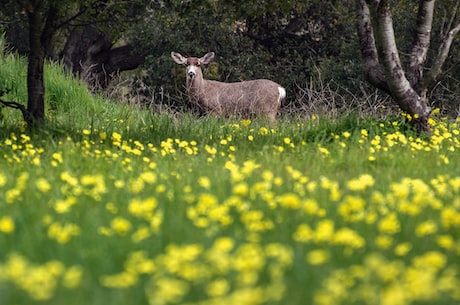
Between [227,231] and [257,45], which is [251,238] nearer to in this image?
[227,231]

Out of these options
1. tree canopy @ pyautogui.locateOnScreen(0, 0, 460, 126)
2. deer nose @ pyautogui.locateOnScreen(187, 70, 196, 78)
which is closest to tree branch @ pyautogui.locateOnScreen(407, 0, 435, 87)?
deer nose @ pyautogui.locateOnScreen(187, 70, 196, 78)

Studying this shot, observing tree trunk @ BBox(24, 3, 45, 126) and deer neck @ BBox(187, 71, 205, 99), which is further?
deer neck @ BBox(187, 71, 205, 99)

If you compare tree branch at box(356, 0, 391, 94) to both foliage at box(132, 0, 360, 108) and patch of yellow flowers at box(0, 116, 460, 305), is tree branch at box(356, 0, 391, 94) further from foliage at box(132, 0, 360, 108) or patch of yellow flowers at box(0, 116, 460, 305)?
foliage at box(132, 0, 360, 108)

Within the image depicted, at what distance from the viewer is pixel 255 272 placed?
386cm

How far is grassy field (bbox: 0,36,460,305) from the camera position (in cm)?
361

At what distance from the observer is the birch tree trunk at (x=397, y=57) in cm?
1005

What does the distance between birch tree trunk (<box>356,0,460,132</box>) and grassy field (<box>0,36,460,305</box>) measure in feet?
6.48

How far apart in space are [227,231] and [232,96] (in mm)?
10300

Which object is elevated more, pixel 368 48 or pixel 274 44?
pixel 368 48

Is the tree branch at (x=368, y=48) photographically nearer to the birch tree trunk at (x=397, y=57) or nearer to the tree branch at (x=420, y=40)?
the birch tree trunk at (x=397, y=57)

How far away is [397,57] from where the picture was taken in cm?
1012

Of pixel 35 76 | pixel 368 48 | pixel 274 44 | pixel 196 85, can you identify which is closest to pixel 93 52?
pixel 274 44

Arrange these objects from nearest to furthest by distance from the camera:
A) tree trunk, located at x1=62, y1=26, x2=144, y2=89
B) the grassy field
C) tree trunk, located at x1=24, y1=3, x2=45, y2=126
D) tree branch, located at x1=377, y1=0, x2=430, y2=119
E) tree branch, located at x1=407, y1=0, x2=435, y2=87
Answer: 1. the grassy field
2. tree trunk, located at x1=24, y1=3, x2=45, y2=126
3. tree branch, located at x1=377, y1=0, x2=430, y2=119
4. tree branch, located at x1=407, y1=0, x2=435, y2=87
5. tree trunk, located at x1=62, y1=26, x2=144, y2=89

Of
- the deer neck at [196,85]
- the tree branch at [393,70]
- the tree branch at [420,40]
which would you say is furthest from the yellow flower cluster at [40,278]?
the deer neck at [196,85]
